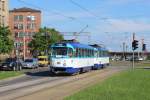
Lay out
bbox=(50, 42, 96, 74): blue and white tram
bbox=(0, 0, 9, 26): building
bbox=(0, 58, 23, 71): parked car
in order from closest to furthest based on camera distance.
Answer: bbox=(50, 42, 96, 74): blue and white tram
bbox=(0, 58, 23, 71): parked car
bbox=(0, 0, 9, 26): building

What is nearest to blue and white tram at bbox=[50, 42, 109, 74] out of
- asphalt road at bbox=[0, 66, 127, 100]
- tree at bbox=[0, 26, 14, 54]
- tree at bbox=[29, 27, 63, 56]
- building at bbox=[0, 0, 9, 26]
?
asphalt road at bbox=[0, 66, 127, 100]

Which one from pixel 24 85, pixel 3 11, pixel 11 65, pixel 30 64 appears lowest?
pixel 24 85

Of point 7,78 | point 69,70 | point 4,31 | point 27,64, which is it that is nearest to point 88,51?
point 69,70

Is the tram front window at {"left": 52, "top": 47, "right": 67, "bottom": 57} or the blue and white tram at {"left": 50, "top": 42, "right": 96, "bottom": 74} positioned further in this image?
the tram front window at {"left": 52, "top": 47, "right": 67, "bottom": 57}

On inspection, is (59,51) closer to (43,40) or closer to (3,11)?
(3,11)

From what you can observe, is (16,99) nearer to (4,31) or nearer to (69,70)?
(69,70)

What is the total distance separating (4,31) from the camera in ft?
244

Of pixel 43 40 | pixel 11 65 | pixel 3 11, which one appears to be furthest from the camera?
pixel 43 40

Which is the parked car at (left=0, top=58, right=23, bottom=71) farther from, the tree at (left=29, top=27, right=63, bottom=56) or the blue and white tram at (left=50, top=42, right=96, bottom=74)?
the tree at (left=29, top=27, right=63, bottom=56)

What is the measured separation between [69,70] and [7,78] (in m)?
6.17

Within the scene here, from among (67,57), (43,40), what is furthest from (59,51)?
(43,40)

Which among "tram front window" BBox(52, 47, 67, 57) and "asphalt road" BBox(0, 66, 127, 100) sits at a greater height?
"tram front window" BBox(52, 47, 67, 57)

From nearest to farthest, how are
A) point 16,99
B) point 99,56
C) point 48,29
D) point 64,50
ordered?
point 16,99 → point 64,50 → point 99,56 → point 48,29

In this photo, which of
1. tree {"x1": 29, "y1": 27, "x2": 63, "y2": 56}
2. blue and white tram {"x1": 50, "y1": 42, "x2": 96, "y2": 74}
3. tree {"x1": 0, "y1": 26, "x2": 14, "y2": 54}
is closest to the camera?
blue and white tram {"x1": 50, "y1": 42, "x2": 96, "y2": 74}
